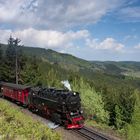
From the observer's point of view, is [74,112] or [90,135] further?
[74,112]

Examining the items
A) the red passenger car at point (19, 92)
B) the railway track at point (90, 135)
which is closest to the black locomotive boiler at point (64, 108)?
the railway track at point (90, 135)

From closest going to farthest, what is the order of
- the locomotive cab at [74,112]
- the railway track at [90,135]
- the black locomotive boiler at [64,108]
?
the railway track at [90,135], the locomotive cab at [74,112], the black locomotive boiler at [64,108]

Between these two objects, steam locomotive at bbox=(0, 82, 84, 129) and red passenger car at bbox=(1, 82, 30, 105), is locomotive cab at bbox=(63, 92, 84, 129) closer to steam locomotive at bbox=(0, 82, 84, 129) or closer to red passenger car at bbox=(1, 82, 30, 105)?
steam locomotive at bbox=(0, 82, 84, 129)

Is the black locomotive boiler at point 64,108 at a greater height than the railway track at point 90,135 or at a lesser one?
greater

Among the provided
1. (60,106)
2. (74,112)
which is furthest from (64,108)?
(74,112)

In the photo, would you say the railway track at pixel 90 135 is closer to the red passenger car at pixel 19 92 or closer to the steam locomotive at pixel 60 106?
the steam locomotive at pixel 60 106

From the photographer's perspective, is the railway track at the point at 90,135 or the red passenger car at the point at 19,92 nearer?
the railway track at the point at 90,135

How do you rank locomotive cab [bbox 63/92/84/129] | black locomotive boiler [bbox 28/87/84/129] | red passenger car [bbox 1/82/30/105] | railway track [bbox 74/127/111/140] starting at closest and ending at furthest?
railway track [bbox 74/127/111/140] → locomotive cab [bbox 63/92/84/129] → black locomotive boiler [bbox 28/87/84/129] → red passenger car [bbox 1/82/30/105]

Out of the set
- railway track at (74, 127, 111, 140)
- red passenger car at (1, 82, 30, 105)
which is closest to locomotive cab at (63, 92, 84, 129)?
railway track at (74, 127, 111, 140)

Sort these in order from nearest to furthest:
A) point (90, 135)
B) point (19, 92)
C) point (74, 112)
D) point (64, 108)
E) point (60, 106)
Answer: point (90, 135)
point (64, 108)
point (74, 112)
point (60, 106)
point (19, 92)

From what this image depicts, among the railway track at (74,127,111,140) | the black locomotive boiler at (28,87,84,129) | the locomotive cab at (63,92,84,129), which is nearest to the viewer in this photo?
the railway track at (74,127,111,140)

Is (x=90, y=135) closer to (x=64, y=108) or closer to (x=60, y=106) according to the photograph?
(x=64, y=108)

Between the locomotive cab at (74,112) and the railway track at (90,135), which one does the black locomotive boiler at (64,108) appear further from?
the railway track at (90,135)

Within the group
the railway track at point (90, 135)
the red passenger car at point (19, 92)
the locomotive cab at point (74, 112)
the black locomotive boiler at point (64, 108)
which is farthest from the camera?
the red passenger car at point (19, 92)
